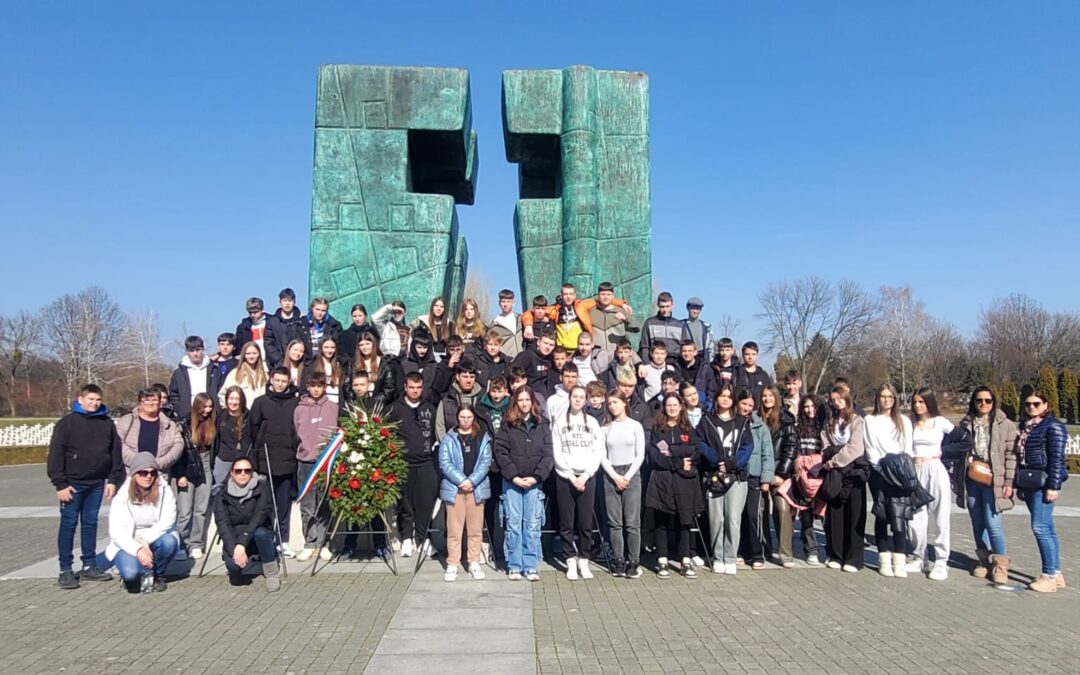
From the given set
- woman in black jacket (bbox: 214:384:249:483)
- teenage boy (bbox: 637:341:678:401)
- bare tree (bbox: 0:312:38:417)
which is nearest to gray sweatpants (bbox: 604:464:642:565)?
teenage boy (bbox: 637:341:678:401)

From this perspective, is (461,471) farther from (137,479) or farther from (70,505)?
(70,505)

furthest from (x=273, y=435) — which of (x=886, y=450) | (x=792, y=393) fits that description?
(x=886, y=450)

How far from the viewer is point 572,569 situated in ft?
18.3

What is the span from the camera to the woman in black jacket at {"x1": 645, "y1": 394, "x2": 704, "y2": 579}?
5.68 meters

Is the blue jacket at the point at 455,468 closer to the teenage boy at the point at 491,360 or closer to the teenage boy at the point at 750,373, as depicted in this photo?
the teenage boy at the point at 491,360

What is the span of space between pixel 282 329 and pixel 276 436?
172 centimetres

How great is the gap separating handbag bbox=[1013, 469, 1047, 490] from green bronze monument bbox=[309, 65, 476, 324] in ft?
20.7

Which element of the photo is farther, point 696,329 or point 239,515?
point 696,329

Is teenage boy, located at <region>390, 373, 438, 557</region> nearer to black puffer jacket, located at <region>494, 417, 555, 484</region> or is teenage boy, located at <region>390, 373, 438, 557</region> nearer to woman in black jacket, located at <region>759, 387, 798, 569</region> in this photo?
black puffer jacket, located at <region>494, 417, 555, 484</region>

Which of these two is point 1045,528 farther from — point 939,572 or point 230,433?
point 230,433

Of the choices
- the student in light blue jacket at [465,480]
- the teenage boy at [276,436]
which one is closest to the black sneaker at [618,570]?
the student in light blue jacket at [465,480]

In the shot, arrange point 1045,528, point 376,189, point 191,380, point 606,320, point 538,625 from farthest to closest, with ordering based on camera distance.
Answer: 1. point 376,189
2. point 606,320
3. point 191,380
4. point 1045,528
5. point 538,625

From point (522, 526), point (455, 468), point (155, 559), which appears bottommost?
point (155, 559)

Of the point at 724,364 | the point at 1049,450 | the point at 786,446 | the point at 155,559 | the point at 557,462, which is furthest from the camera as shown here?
the point at 724,364
